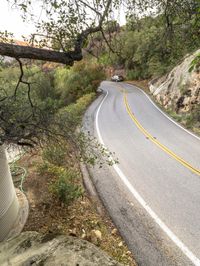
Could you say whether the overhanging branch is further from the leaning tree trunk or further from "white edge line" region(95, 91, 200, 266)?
"white edge line" region(95, 91, 200, 266)

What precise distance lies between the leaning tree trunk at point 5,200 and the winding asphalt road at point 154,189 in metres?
2.83

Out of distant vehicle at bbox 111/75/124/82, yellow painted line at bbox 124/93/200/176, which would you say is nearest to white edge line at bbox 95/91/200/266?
yellow painted line at bbox 124/93/200/176

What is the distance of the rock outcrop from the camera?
Answer: 18.0 metres

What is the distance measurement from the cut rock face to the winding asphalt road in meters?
1.81

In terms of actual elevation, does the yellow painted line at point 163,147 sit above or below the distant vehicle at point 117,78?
above

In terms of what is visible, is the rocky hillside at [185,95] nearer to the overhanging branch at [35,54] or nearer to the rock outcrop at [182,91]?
the rock outcrop at [182,91]

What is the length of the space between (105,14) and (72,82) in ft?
85.5

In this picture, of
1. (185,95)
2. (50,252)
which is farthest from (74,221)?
(185,95)

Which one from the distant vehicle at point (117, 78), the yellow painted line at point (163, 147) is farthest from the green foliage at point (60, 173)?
the distant vehicle at point (117, 78)

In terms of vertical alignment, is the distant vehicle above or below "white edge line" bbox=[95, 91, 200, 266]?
below

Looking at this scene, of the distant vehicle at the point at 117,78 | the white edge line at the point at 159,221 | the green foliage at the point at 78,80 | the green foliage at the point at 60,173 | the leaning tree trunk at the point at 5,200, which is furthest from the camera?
the distant vehicle at the point at 117,78

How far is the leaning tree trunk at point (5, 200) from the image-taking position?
21.2ft

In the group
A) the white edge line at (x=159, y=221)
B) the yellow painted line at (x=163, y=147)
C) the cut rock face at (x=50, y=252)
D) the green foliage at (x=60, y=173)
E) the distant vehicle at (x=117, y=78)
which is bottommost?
the distant vehicle at (x=117, y=78)

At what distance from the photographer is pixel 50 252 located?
4.76 metres
